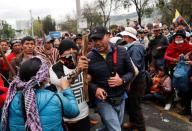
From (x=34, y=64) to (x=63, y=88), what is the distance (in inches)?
18.2

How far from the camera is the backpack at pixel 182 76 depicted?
23.7 feet

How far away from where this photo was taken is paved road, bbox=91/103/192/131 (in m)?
6.77

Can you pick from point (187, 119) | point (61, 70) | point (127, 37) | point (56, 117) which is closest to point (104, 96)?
point (61, 70)

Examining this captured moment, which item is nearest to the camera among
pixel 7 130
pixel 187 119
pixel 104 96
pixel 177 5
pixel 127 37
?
pixel 7 130

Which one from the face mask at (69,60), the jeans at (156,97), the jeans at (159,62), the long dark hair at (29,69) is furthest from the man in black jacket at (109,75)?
the jeans at (159,62)

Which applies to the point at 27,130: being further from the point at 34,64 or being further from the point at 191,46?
the point at 191,46

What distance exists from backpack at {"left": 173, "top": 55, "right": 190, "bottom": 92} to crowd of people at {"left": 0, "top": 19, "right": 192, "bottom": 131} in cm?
2

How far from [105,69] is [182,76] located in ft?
9.54

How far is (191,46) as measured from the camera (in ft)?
25.7

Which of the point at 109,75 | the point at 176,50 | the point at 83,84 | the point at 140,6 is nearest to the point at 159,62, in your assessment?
the point at 176,50

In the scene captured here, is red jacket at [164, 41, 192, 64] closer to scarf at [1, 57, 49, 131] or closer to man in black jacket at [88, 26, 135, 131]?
man in black jacket at [88, 26, 135, 131]

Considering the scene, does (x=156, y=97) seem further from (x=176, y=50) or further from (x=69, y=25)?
(x=69, y=25)

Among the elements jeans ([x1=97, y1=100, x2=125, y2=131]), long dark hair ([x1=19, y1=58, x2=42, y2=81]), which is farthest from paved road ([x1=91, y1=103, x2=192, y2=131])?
long dark hair ([x1=19, y1=58, x2=42, y2=81])

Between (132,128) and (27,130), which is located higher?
(27,130)
